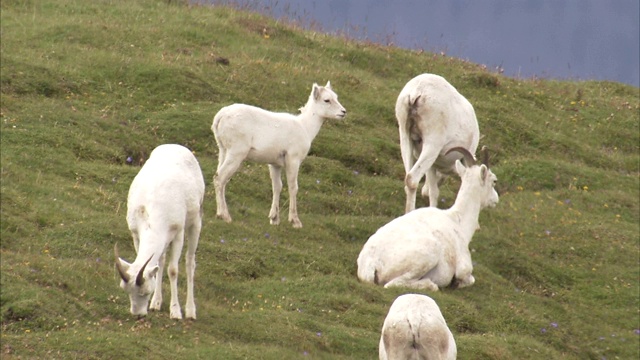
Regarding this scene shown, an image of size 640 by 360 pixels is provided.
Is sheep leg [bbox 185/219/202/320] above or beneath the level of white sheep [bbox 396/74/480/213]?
beneath

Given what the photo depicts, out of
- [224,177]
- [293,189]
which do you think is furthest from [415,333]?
[293,189]

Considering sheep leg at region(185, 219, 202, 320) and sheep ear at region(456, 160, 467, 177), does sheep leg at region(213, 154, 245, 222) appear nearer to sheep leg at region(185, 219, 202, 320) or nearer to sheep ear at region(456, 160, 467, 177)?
sheep ear at region(456, 160, 467, 177)

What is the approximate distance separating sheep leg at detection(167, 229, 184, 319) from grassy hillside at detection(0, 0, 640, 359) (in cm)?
19

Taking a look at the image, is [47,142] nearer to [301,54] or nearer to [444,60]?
[301,54]

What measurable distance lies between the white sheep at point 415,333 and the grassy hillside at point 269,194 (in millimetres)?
1835

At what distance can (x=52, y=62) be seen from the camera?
24.8 m

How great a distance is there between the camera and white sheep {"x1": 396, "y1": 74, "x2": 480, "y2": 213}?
20.0 metres

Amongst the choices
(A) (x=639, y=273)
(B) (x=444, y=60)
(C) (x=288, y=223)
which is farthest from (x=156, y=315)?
(B) (x=444, y=60)

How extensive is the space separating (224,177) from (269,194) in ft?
8.77

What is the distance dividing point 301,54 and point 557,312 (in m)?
12.7

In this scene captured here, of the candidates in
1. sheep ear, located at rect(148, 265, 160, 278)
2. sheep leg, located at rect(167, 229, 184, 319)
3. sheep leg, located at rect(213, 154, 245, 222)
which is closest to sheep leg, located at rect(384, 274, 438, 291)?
sheep leg, located at rect(213, 154, 245, 222)

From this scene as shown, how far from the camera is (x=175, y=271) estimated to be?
1383cm

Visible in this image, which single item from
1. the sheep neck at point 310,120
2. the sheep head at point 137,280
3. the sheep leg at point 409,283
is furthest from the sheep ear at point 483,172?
the sheep head at point 137,280

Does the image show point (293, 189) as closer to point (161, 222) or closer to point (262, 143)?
point (262, 143)
